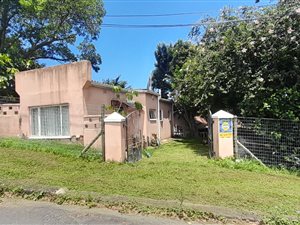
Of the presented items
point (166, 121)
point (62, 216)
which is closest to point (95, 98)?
point (166, 121)

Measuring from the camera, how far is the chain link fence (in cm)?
948

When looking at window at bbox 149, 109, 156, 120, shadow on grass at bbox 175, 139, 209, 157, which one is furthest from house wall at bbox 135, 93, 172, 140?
shadow on grass at bbox 175, 139, 209, 157

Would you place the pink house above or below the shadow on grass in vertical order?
above

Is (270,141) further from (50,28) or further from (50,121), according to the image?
(50,28)

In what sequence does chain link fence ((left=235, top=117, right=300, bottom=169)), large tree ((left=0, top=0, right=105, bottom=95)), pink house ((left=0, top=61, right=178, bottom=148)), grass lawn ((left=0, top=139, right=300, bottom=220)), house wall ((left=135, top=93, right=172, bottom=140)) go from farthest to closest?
large tree ((left=0, top=0, right=105, bottom=95)), house wall ((left=135, top=93, right=172, bottom=140)), pink house ((left=0, top=61, right=178, bottom=148)), chain link fence ((left=235, top=117, right=300, bottom=169)), grass lawn ((left=0, top=139, right=300, bottom=220))

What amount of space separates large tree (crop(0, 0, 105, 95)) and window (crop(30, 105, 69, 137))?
11001 millimetres

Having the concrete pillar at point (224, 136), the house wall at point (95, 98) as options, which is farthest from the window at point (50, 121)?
the concrete pillar at point (224, 136)

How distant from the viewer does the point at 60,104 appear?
43.2 feet

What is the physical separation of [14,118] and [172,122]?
426 inches

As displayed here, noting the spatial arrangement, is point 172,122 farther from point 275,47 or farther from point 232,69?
point 275,47

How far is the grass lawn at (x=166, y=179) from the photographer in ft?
19.2

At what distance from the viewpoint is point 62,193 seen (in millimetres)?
6191

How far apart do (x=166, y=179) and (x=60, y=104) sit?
757cm

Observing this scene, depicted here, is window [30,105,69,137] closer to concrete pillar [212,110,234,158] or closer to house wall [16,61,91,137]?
house wall [16,61,91,137]
